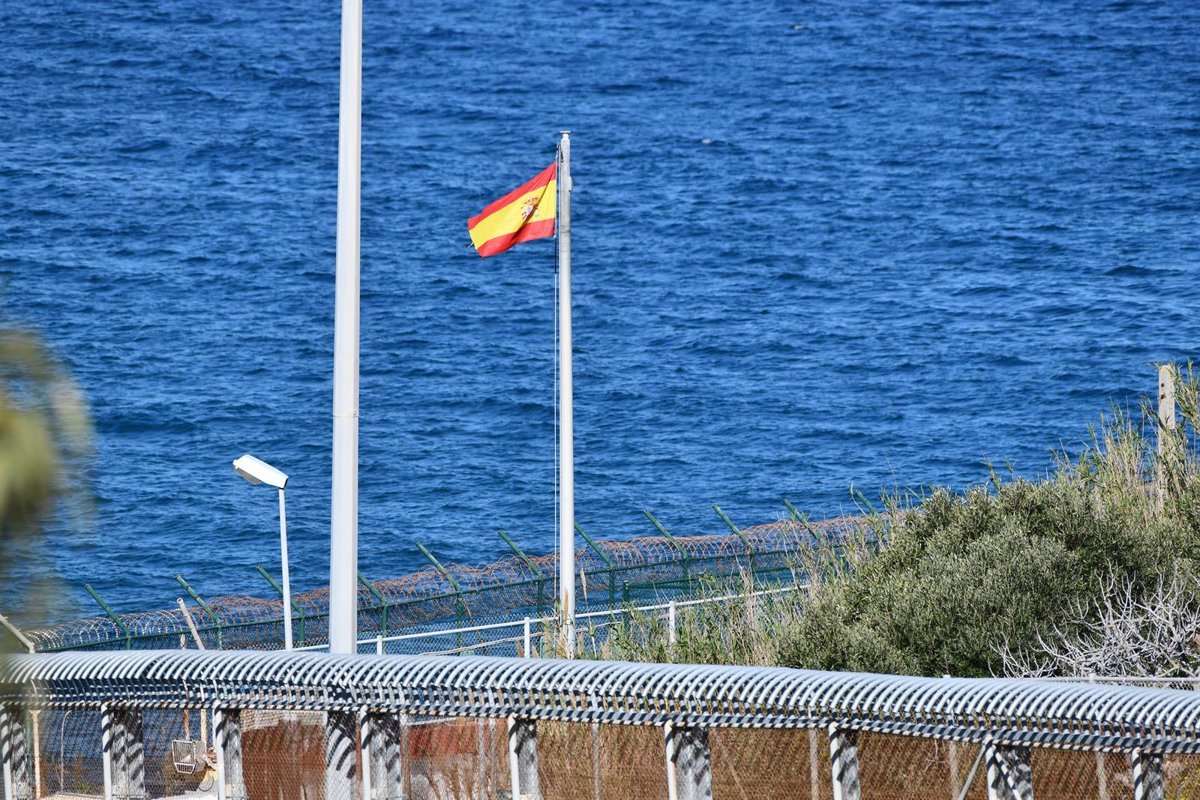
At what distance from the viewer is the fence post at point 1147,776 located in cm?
662

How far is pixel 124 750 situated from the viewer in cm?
748

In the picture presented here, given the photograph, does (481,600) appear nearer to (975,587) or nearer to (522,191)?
(522,191)

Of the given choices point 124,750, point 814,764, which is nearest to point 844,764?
point 814,764

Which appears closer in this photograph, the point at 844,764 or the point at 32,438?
the point at 32,438

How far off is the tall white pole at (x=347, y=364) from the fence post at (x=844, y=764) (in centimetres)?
370

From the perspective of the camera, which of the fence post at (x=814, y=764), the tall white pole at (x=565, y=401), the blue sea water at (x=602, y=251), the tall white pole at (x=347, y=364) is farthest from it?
the blue sea water at (x=602, y=251)

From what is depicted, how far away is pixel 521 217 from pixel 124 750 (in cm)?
1071

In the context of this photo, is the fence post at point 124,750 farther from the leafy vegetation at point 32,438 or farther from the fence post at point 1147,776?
the leafy vegetation at point 32,438

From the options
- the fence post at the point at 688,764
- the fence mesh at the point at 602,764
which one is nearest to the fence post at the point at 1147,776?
the fence mesh at the point at 602,764

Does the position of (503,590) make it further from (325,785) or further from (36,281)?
(36,281)

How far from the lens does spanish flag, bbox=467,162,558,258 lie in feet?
56.3

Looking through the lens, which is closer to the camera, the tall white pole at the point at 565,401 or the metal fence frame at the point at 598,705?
the metal fence frame at the point at 598,705

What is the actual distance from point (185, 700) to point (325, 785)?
0.81 metres

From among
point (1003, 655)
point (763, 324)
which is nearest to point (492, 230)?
point (1003, 655)
